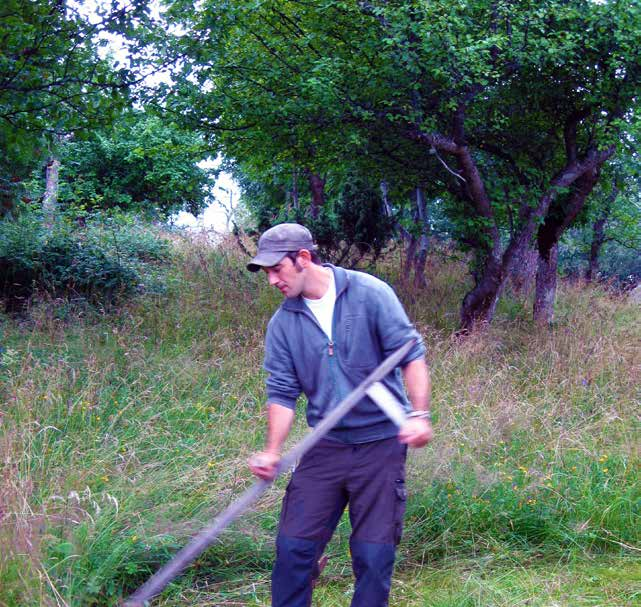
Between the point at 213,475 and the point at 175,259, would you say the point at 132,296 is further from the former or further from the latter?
the point at 213,475

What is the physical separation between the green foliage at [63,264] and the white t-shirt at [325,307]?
6.32 meters

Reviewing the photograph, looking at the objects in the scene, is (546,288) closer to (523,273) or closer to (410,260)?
(410,260)

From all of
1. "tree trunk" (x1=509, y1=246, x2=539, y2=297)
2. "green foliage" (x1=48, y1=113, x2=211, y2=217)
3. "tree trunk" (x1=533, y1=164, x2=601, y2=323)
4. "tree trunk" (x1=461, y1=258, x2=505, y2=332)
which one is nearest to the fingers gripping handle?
"tree trunk" (x1=461, y1=258, x2=505, y2=332)

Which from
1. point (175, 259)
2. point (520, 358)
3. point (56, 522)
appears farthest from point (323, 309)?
point (175, 259)

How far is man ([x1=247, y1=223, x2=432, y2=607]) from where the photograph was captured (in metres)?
3.22

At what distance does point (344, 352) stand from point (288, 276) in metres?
0.41

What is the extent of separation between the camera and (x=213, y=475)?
4.87 m

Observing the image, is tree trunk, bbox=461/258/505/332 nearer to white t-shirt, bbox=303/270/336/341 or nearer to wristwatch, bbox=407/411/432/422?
white t-shirt, bbox=303/270/336/341

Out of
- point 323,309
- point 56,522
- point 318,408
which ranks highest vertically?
point 323,309

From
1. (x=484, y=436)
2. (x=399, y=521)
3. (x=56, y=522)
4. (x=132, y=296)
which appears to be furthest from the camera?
(x=132, y=296)

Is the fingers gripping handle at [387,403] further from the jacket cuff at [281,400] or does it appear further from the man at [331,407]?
the jacket cuff at [281,400]

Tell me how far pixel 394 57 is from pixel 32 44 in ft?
11.8

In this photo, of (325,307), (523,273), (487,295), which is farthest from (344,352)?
(523,273)

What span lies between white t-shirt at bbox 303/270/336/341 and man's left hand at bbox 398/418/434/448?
0.55m
